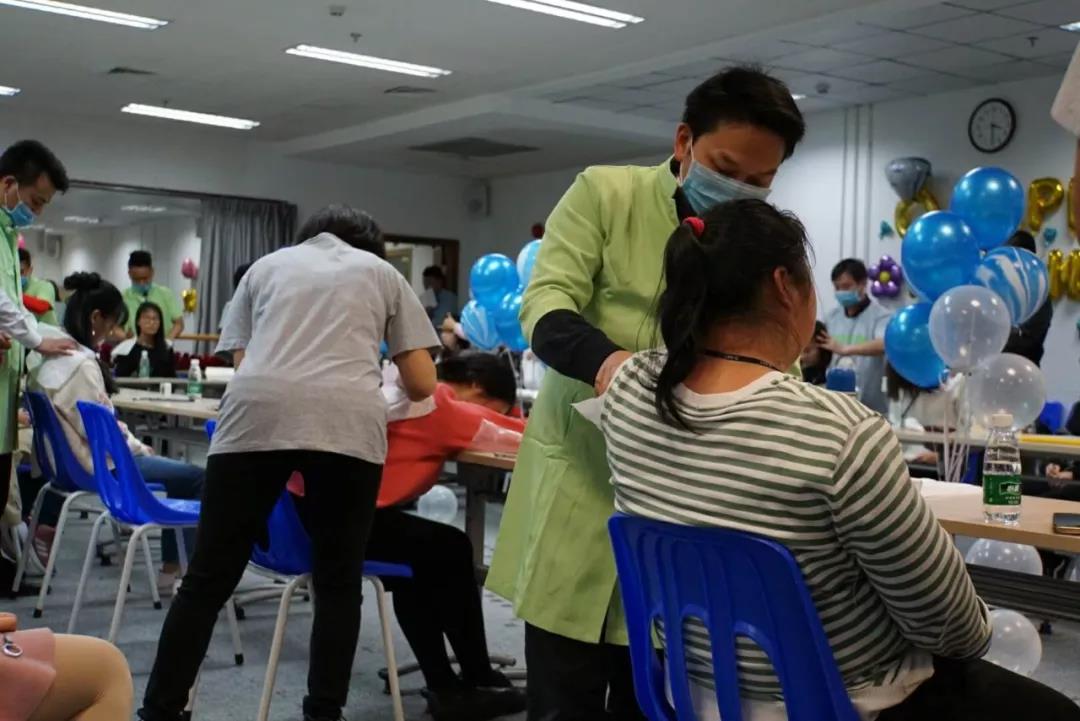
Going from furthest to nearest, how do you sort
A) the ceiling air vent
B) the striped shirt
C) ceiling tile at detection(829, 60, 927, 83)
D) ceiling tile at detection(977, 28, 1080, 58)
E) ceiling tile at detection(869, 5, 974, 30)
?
the ceiling air vent < ceiling tile at detection(829, 60, 927, 83) < ceiling tile at detection(977, 28, 1080, 58) < ceiling tile at detection(869, 5, 974, 30) < the striped shirt

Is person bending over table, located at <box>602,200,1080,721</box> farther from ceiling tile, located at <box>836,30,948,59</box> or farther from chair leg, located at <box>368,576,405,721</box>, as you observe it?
ceiling tile, located at <box>836,30,948,59</box>

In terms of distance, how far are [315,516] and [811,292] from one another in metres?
1.54

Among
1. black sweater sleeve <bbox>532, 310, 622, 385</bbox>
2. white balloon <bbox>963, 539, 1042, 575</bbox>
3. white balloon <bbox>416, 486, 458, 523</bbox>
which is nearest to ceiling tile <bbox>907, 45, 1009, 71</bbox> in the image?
white balloon <bbox>416, 486, 458, 523</bbox>

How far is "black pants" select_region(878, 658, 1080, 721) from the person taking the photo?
1.31 metres

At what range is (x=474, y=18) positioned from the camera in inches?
294

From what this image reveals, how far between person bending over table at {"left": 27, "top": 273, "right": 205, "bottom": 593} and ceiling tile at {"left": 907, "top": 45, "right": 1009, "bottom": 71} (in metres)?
5.45

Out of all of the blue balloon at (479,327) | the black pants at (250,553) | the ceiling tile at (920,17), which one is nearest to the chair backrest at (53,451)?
the black pants at (250,553)

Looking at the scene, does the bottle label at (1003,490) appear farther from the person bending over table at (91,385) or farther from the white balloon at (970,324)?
the person bending over table at (91,385)

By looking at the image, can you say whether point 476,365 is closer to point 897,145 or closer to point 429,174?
point 897,145

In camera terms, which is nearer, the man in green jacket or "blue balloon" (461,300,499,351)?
the man in green jacket

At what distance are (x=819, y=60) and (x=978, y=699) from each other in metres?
7.29

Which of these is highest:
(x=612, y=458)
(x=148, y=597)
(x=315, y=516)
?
(x=612, y=458)

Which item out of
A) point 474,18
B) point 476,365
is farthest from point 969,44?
point 476,365

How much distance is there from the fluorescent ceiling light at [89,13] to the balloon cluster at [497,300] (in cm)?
273
